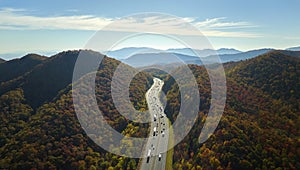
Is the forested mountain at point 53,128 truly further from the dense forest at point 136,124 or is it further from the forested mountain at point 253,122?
the forested mountain at point 253,122

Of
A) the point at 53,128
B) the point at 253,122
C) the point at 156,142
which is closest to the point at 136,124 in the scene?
the point at 156,142

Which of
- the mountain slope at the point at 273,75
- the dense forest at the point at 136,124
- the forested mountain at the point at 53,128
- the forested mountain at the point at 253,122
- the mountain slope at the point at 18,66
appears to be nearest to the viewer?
the forested mountain at the point at 253,122

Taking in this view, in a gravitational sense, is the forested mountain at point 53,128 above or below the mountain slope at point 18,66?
below

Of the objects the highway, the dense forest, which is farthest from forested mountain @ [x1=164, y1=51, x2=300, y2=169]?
the highway

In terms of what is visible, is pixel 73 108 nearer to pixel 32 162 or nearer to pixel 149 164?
pixel 32 162

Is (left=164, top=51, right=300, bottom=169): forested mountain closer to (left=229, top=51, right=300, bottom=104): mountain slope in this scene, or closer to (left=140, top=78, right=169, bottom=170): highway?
(left=229, top=51, right=300, bottom=104): mountain slope

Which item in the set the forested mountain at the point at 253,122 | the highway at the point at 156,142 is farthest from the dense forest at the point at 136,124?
the highway at the point at 156,142

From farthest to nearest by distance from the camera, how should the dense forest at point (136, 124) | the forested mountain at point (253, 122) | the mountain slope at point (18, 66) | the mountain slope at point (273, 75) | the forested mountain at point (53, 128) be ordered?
the mountain slope at point (18, 66) → the mountain slope at point (273, 75) → the forested mountain at point (53, 128) → the dense forest at point (136, 124) → the forested mountain at point (253, 122)
